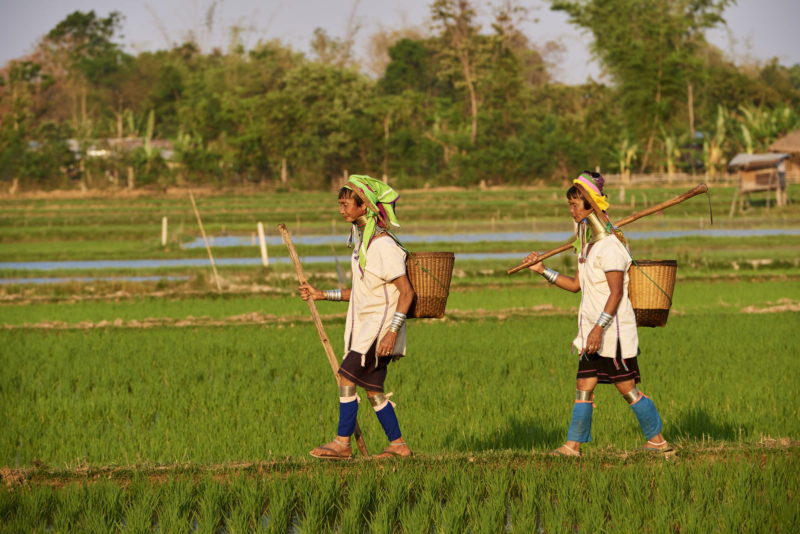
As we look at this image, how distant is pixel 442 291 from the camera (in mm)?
5410

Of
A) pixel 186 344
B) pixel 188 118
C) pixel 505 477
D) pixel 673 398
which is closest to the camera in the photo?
pixel 505 477

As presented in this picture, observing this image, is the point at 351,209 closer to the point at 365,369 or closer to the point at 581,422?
the point at 365,369

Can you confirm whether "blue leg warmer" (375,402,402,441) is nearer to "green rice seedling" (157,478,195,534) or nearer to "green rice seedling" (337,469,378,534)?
"green rice seedling" (337,469,378,534)

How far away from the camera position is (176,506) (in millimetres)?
4746

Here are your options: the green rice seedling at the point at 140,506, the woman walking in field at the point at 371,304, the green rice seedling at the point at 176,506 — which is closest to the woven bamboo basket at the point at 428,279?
the woman walking in field at the point at 371,304

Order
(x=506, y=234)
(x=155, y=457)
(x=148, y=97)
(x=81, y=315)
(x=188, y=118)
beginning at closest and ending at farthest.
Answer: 1. (x=155, y=457)
2. (x=81, y=315)
3. (x=506, y=234)
4. (x=188, y=118)
5. (x=148, y=97)

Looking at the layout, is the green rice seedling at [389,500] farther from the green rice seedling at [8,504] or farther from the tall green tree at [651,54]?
the tall green tree at [651,54]

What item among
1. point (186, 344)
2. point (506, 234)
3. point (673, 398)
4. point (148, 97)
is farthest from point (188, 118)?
point (673, 398)

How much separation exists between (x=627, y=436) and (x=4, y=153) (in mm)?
40566

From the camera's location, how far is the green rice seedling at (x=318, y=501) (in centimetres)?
461

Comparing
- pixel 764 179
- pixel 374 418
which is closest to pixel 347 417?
pixel 374 418

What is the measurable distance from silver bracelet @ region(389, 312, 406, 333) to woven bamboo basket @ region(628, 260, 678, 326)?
1.12 metres

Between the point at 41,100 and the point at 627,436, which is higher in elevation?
the point at 41,100

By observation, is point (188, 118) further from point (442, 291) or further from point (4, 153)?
point (442, 291)
